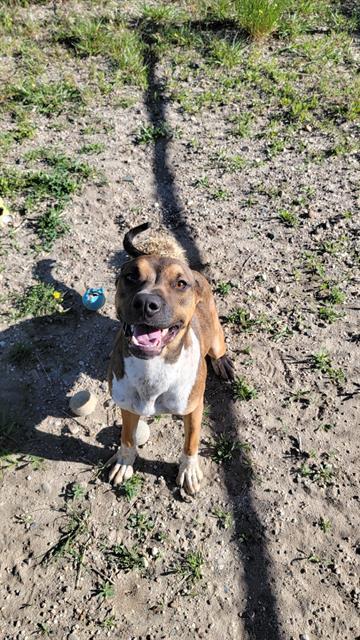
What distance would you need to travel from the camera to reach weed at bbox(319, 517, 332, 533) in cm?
370

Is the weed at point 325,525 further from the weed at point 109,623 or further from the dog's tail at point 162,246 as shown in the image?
the dog's tail at point 162,246

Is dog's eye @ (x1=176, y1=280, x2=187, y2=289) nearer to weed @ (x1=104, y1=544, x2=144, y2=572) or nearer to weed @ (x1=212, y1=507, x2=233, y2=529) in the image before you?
weed @ (x1=212, y1=507, x2=233, y2=529)

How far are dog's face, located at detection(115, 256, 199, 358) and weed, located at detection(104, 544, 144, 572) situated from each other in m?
1.44

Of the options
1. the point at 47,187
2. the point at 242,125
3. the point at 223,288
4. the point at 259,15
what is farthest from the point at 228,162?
the point at 259,15

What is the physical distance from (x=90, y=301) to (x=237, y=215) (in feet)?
6.35

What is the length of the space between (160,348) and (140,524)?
1.43 metres

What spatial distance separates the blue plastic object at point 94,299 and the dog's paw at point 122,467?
1.37 metres

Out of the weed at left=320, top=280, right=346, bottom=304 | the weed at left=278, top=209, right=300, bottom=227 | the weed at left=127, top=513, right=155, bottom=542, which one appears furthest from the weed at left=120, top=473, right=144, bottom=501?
the weed at left=278, top=209, right=300, bottom=227

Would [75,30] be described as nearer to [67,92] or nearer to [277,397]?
[67,92]

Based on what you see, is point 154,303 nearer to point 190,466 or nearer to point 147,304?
point 147,304

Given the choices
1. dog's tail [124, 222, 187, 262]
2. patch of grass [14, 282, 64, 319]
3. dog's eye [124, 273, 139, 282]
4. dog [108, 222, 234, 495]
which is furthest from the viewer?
patch of grass [14, 282, 64, 319]

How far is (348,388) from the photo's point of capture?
445 cm

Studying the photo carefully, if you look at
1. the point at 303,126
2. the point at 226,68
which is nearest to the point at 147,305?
the point at 303,126

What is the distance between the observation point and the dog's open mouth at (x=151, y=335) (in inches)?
118
